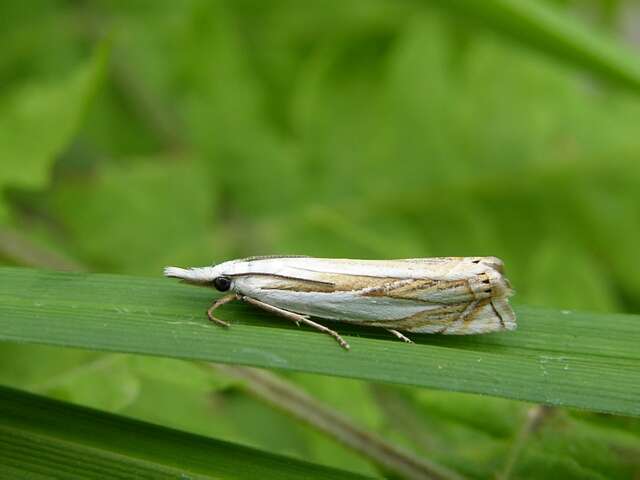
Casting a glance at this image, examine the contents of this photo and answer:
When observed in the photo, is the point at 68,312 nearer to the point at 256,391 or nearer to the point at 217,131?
the point at 256,391

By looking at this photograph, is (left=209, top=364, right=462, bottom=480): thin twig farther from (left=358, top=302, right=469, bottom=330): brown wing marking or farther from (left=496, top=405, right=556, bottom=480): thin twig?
(left=358, top=302, right=469, bottom=330): brown wing marking

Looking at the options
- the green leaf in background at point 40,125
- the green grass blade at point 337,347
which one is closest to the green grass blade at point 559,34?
the green leaf in background at point 40,125

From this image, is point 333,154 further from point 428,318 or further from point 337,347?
point 337,347

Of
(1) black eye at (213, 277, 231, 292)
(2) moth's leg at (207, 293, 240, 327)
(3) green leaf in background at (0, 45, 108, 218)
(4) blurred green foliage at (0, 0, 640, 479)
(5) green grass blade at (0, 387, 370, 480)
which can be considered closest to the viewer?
(5) green grass blade at (0, 387, 370, 480)

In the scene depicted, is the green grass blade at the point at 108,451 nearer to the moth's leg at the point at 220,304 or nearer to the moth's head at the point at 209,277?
the moth's leg at the point at 220,304

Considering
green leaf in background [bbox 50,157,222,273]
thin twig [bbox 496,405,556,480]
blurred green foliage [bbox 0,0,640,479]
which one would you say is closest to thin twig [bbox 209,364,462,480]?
thin twig [bbox 496,405,556,480]

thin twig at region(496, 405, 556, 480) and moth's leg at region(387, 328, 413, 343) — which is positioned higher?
moth's leg at region(387, 328, 413, 343)
